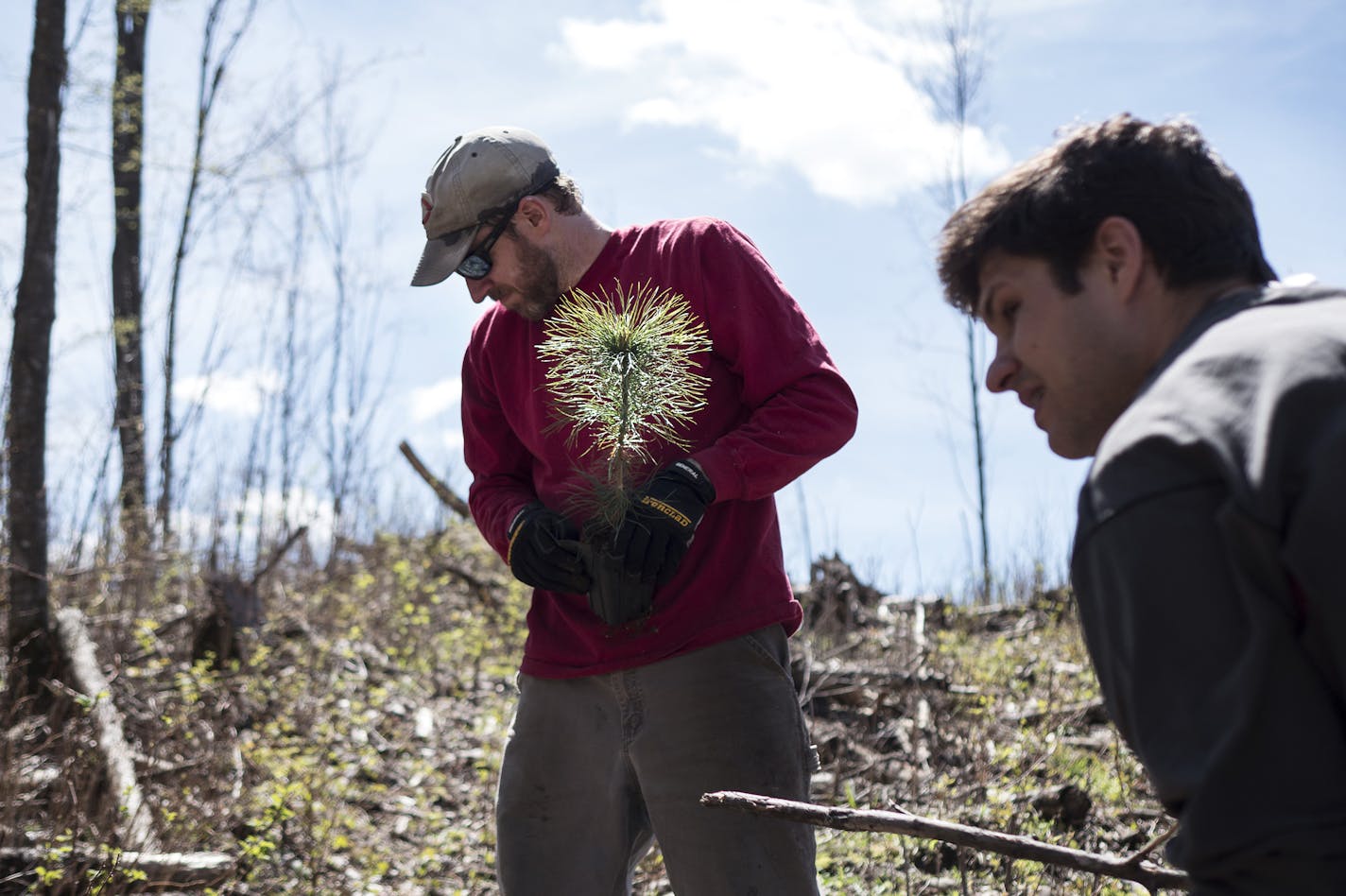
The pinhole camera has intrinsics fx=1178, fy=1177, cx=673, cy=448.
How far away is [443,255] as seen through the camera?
3012 millimetres

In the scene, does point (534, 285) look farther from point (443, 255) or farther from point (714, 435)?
point (714, 435)

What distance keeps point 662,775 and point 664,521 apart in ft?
1.96

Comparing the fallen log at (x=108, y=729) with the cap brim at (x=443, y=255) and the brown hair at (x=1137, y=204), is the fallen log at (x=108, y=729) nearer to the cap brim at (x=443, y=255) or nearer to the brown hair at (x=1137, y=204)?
the cap brim at (x=443, y=255)

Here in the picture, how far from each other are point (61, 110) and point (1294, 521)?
816 cm

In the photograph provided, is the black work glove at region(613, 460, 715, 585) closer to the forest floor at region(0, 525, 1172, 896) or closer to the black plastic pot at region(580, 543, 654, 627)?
the black plastic pot at region(580, 543, 654, 627)

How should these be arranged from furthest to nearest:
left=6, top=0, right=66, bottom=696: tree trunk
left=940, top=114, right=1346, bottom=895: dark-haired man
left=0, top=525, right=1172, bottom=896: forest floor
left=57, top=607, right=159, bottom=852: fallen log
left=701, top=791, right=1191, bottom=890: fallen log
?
left=6, top=0, right=66, bottom=696: tree trunk
left=57, top=607, right=159, bottom=852: fallen log
left=0, top=525, right=1172, bottom=896: forest floor
left=701, top=791, right=1191, bottom=890: fallen log
left=940, top=114, right=1346, bottom=895: dark-haired man

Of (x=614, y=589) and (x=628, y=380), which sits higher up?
(x=628, y=380)

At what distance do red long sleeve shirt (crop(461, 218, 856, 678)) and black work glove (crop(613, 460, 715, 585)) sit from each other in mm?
56

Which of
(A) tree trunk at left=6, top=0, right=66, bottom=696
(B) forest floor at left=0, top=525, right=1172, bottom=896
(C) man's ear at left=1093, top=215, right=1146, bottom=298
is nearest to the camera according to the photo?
(C) man's ear at left=1093, top=215, right=1146, bottom=298

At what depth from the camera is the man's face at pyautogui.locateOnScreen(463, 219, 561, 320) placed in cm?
301

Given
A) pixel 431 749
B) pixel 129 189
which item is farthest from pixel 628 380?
pixel 129 189

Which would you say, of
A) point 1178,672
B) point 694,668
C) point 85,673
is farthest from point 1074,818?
point 85,673

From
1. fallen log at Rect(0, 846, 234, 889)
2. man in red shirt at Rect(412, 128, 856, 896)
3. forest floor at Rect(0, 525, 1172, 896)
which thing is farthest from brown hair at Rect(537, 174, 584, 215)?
fallen log at Rect(0, 846, 234, 889)

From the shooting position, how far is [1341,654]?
1.12 metres
